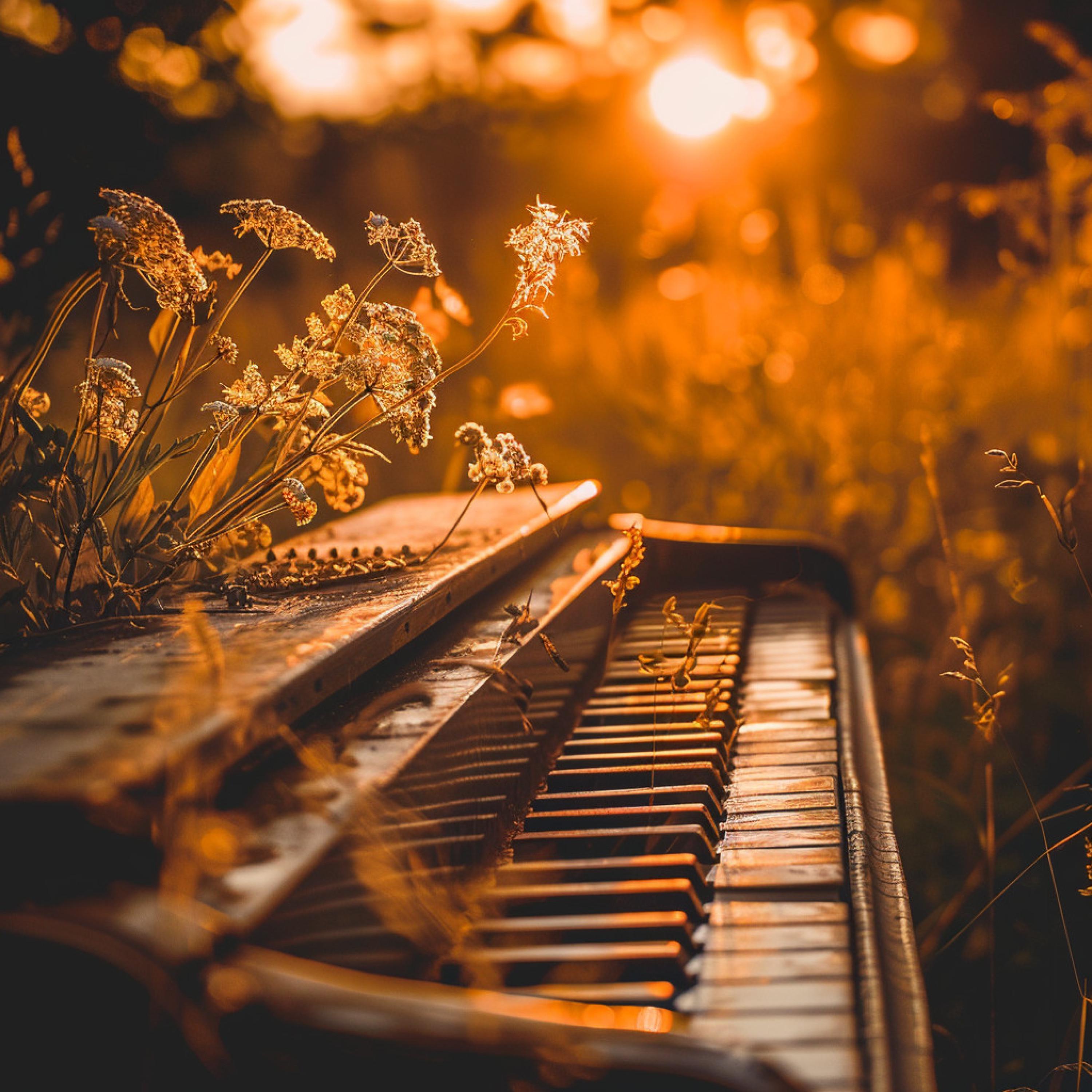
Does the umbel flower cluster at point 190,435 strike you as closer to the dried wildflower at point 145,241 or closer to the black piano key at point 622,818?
the dried wildflower at point 145,241

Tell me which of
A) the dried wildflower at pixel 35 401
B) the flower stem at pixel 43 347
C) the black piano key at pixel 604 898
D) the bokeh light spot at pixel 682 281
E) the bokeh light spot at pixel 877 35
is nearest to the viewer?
the black piano key at pixel 604 898

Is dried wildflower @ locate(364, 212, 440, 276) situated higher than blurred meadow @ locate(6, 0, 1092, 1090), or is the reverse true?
blurred meadow @ locate(6, 0, 1092, 1090)

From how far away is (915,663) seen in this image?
3535 millimetres

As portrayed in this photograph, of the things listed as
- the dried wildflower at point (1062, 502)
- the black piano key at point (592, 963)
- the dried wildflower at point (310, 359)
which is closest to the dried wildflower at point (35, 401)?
the dried wildflower at point (310, 359)

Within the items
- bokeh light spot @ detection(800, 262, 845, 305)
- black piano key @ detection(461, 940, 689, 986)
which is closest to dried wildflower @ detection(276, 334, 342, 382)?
black piano key @ detection(461, 940, 689, 986)

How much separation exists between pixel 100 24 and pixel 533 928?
416 centimetres

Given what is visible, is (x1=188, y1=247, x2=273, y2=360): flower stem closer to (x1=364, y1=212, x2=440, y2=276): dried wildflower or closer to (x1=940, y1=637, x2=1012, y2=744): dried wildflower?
(x1=364, y1=212, x2=440, y2=276): dried wildflower

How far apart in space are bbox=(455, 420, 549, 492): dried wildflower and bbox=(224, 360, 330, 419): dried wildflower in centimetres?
20

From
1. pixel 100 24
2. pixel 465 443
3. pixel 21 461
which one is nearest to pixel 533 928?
pixel 465 443

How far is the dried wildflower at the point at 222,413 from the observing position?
1146 millimetres

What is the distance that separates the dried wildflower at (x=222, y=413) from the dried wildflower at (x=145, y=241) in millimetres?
137

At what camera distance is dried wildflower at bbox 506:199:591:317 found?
1.27 meters

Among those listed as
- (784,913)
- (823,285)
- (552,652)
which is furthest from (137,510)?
(823,285)

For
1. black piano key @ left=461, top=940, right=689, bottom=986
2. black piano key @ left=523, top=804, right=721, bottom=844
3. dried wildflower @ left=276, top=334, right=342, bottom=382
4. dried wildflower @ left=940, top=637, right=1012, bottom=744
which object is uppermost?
dried wildflower @ left=276, top=334, right=342, bottom=382
